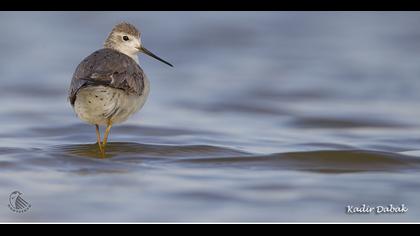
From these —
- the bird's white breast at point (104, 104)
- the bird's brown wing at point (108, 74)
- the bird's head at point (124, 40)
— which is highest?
the bird's head at point (124, 40)

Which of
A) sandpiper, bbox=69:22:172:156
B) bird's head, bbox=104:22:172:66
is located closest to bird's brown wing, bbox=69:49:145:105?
sandpiper, bbox=69:22:172:156

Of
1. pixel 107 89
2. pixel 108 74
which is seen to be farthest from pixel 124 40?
pixel 107 89

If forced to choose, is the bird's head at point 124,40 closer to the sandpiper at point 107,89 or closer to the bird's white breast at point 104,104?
the sandpiper at point 107,89

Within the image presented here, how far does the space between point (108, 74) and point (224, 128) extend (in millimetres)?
1819

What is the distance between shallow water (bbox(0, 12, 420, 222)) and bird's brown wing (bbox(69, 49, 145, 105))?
2.05ft

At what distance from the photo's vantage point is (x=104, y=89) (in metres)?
7.52

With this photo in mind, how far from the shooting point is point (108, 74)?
765cm

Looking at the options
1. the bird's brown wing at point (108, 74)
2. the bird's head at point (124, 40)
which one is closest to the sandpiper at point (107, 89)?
the bird's brown wing at point (108, 74)

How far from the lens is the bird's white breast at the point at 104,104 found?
751 centimetres

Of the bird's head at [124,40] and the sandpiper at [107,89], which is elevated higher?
A: the bird's head at [124,40]

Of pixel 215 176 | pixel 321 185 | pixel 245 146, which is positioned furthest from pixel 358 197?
pixel 245 146

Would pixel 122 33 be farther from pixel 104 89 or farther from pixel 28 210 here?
pixel 28 210

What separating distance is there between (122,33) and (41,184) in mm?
2645

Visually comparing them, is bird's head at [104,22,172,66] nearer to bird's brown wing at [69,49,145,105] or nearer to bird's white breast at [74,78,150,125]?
bird's brown wing at [69,49,145,105]
